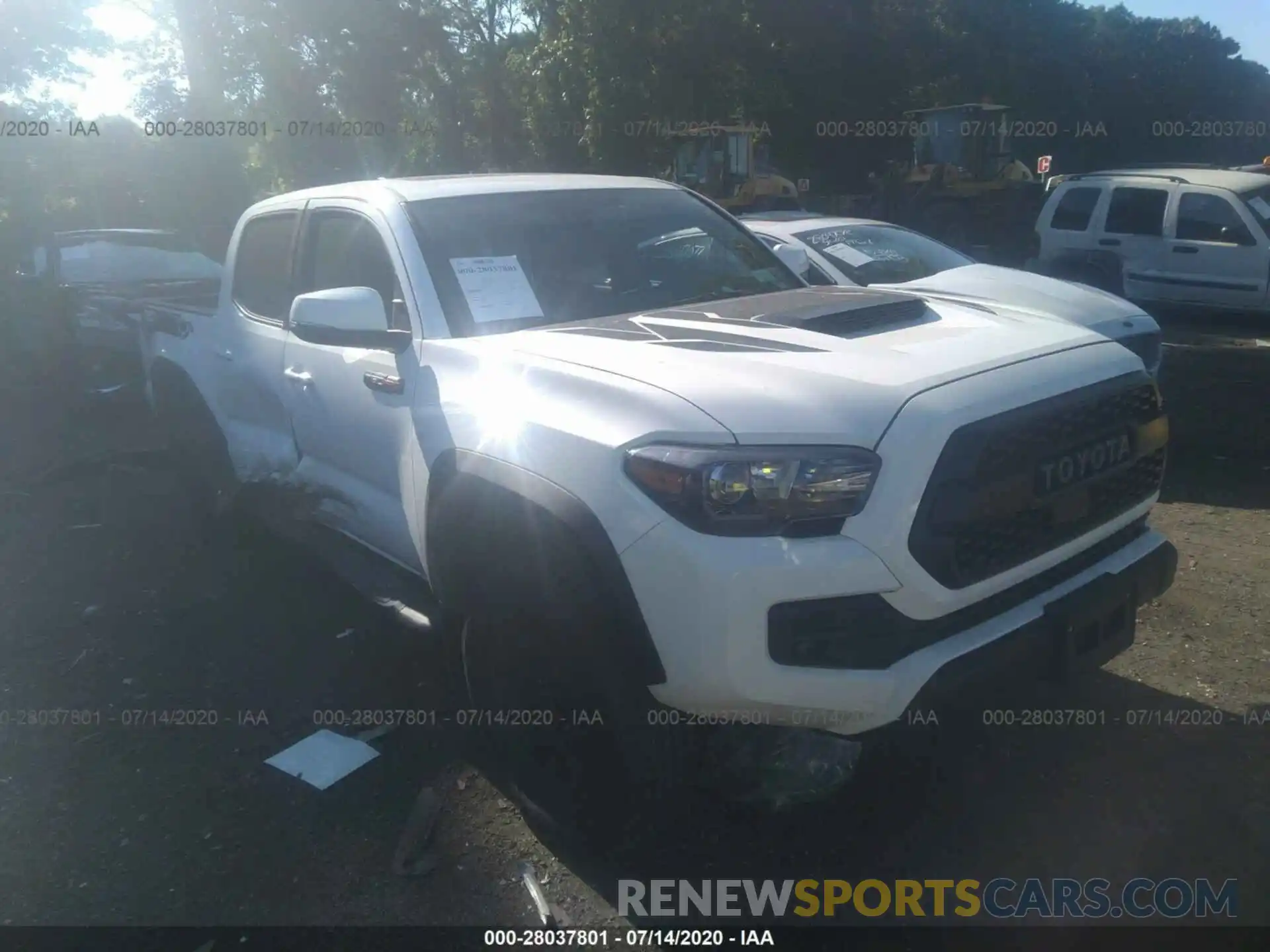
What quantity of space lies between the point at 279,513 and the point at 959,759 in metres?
2.99

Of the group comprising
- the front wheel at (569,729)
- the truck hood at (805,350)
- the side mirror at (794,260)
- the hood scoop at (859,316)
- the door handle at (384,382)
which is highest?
the side mirror at (794,260)

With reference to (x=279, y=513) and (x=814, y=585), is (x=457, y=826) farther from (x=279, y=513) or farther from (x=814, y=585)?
(x=279, y=513)

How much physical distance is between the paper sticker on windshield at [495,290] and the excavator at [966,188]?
15.9 m

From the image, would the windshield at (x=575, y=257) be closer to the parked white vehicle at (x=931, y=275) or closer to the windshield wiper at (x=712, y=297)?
the windshield wiper at (x=712, y=297)

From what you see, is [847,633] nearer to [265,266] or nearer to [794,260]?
[794,260]

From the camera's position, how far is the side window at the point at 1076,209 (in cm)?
1256

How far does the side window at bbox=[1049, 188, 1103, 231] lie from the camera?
1256 cm

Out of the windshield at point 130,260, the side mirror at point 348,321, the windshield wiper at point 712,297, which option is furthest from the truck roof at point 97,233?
the windshield wiper at point 712,297

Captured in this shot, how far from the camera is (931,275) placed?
8.17 metres

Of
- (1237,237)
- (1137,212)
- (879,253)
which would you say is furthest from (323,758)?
(1137,212)

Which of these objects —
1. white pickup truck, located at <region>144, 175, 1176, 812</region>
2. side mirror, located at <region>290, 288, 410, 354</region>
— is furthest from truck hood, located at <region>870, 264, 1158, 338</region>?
side mirror, located at <region>290, 288, 410, 354</region>

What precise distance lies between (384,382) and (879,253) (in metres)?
5.41

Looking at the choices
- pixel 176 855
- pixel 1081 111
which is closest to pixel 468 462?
pixel 176 855

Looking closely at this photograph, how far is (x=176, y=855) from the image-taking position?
10.9 ft
